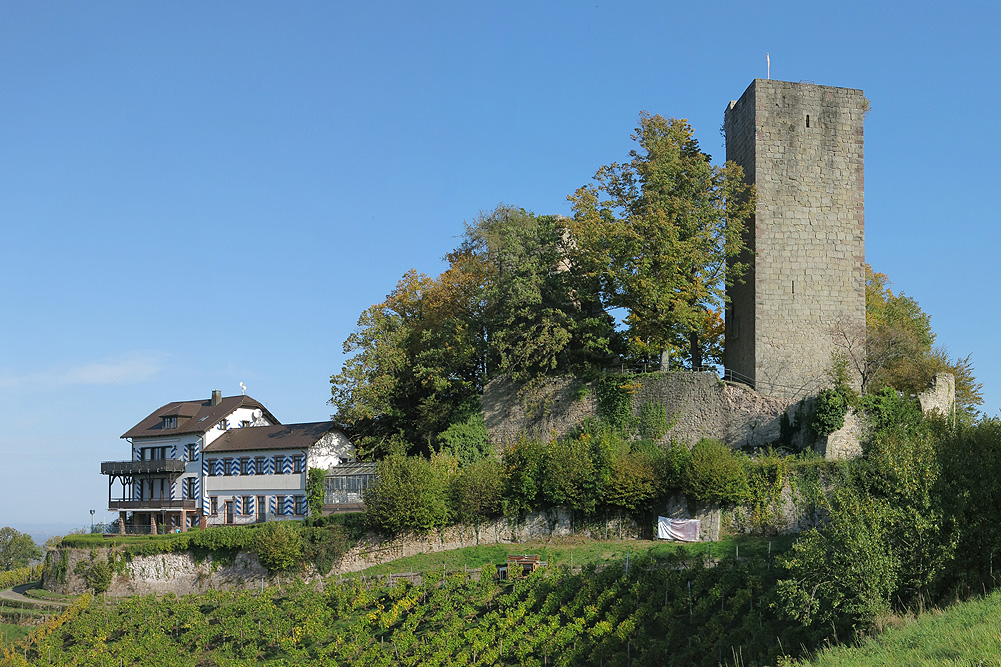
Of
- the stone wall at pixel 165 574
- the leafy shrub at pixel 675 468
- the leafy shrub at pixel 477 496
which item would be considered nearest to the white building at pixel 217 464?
the stone wall at pixel 165 574

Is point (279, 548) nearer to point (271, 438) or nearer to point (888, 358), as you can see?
point (271, 438)

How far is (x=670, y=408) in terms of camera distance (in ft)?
100

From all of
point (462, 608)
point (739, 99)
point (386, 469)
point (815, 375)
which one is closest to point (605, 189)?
point (739, 99)

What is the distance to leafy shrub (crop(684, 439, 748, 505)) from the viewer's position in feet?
85.5

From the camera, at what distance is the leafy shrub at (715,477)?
26.0 m

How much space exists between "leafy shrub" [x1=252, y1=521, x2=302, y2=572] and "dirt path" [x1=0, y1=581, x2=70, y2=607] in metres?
7.56

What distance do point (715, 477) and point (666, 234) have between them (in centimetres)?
843

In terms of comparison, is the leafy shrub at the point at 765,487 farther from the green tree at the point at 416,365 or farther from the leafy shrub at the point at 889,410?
the green tree at the point at 416,365

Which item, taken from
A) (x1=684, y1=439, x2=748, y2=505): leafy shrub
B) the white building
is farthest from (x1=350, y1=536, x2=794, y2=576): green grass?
the white building

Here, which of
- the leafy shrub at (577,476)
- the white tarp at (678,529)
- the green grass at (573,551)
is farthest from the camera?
the leafy shrub at (577,476)

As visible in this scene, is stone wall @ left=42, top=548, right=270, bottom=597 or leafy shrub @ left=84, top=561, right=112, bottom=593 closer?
stone wall @ left=42, top=548, right=270, bottom=597

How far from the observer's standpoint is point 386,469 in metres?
29.2

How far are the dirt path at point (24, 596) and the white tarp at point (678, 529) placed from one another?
1951cm

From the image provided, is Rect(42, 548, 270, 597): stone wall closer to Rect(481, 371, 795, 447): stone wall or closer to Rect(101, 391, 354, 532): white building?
Rect(101, 391, 354, 532): white building
